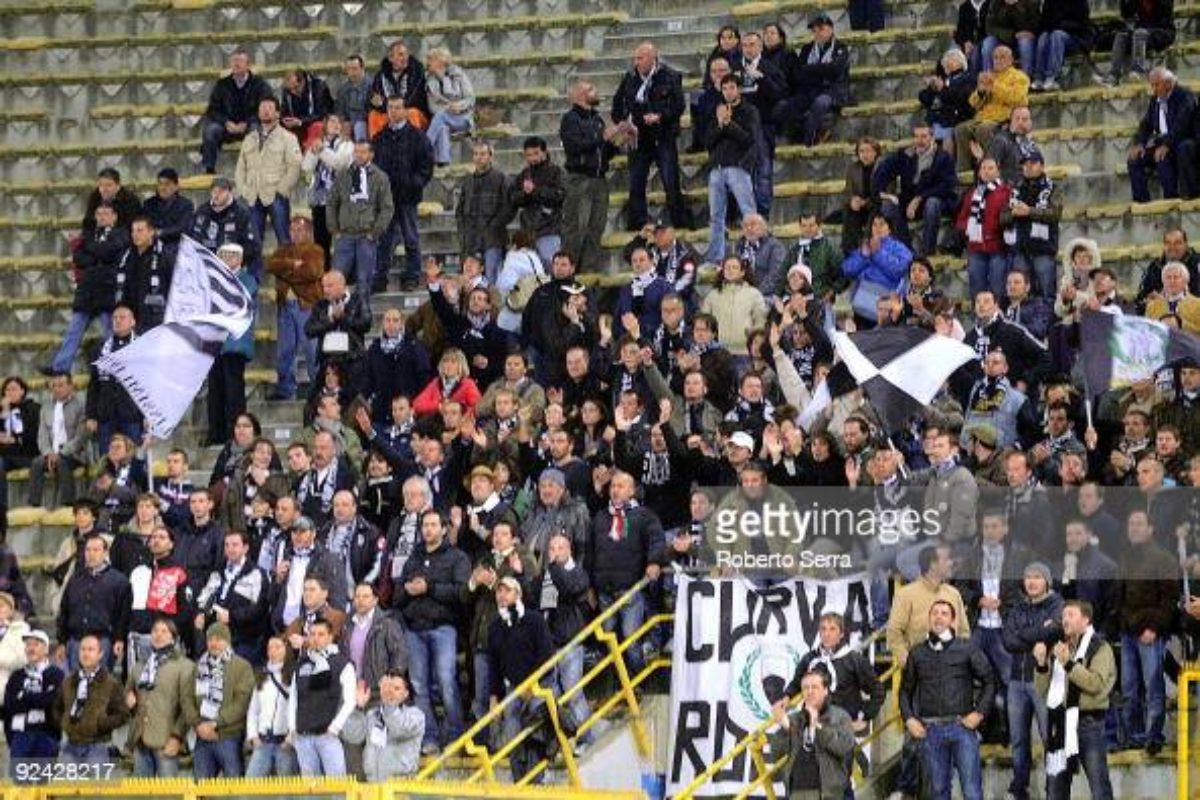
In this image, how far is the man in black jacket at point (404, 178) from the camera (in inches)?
1371

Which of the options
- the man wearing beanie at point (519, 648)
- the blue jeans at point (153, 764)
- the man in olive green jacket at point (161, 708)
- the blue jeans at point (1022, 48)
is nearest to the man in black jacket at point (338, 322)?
the man in olive green jacket at point (161, 708)

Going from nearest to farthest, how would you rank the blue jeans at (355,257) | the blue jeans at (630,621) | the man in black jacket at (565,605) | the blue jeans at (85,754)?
the man in black jacket at (565,605) → the blue jeans at (630,621) → the blue jeans at (85,754) → the blue jeans at (355,257)

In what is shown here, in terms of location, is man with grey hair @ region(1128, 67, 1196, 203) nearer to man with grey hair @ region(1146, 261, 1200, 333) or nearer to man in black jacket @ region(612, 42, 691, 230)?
man with grey hair @ region(1146, 261, 1200, 333)

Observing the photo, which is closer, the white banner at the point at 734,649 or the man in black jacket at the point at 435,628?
the white banner at the point at 734,649

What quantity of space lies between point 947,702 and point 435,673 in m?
4.46

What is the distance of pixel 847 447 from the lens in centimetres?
2841

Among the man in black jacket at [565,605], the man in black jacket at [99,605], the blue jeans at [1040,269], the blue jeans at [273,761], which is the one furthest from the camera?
the blue jeans at [1040,269]

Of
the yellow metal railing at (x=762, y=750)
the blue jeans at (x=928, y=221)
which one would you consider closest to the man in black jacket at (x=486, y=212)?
the blue jeans at (x=928, y=221)

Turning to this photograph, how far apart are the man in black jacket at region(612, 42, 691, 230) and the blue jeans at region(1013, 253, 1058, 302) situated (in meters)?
4.08

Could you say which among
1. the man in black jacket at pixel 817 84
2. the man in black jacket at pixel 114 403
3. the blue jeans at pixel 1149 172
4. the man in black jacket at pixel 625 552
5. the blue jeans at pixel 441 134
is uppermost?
the man in black jacket at pixel 817 84

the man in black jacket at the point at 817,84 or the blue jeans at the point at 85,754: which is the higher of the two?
the man in black jacket at the point at 817,84

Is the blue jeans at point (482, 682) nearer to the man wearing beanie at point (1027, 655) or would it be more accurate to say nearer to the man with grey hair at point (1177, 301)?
the man wearing beanie at point (1027, 655)

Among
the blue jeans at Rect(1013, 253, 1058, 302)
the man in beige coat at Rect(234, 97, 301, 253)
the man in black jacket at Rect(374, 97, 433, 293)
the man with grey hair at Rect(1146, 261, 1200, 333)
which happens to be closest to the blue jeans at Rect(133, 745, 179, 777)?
the man in black jacket at Rect(374, 97, 433, 293)

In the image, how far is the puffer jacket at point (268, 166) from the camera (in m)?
35.4
